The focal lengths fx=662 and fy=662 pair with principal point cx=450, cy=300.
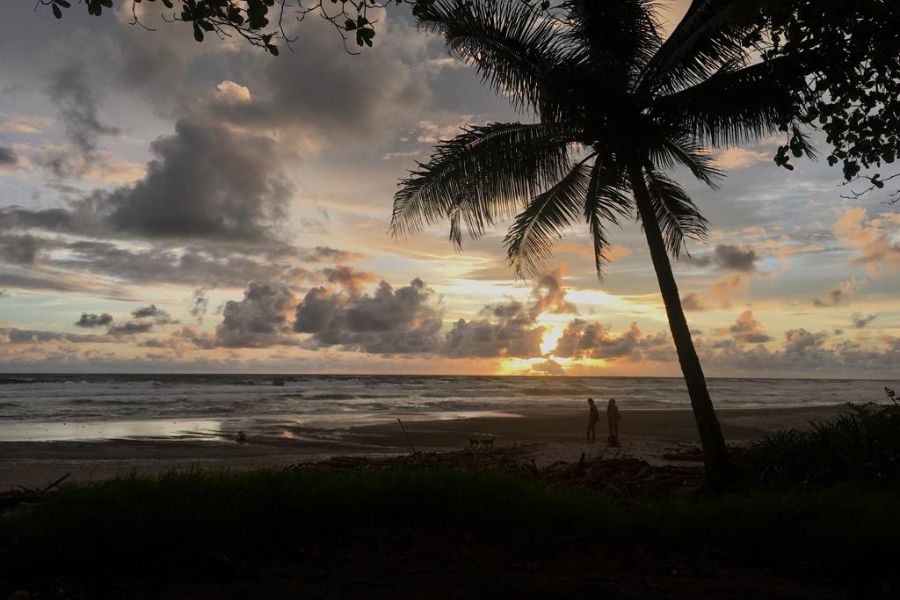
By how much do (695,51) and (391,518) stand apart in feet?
26.3

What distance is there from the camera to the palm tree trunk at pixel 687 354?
10094 mm

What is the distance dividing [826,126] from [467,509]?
653 centimetres

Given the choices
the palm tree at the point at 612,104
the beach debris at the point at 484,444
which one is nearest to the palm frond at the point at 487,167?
the palm tree at the point at 612,104

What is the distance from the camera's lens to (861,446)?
981 cm

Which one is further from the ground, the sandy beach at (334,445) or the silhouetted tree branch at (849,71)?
the silhouetted tree branch at (849,71)

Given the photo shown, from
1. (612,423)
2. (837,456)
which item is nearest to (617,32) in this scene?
(837,456)

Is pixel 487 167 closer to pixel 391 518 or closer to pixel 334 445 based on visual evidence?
pixel 391 518

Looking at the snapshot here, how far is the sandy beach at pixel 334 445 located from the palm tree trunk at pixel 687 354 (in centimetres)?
633

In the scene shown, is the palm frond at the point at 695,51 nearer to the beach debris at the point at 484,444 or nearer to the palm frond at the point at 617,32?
the palm frond at the point at 617,32

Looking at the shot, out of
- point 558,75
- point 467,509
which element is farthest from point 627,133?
point 467,509

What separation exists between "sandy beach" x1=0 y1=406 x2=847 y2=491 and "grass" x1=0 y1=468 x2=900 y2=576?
7569mm

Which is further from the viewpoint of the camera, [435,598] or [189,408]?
[189,408]

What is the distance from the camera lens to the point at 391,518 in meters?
6.89

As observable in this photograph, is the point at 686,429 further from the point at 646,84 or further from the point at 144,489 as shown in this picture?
the point at 144,489
